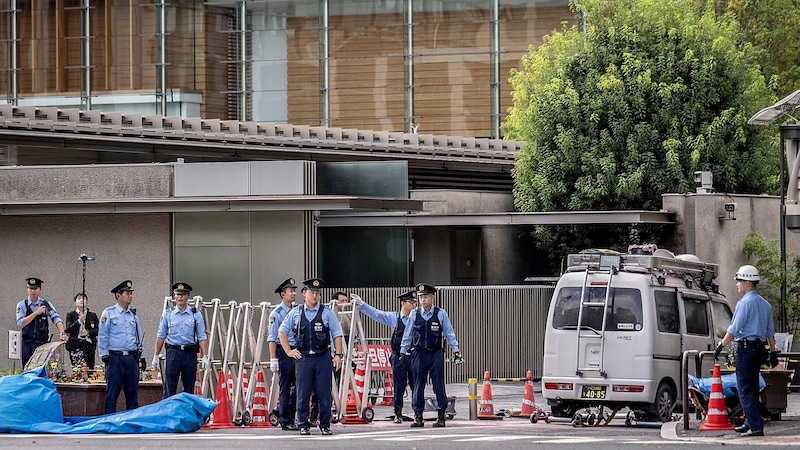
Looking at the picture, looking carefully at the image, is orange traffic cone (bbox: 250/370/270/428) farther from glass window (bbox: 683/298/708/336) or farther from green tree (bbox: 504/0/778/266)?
green tree (bbox: 504/0/778/266)

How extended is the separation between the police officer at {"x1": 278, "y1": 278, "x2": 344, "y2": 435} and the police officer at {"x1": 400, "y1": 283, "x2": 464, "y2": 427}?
1.49 meters

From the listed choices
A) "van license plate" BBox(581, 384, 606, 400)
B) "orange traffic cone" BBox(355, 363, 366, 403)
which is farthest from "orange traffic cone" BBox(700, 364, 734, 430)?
"orange traffic cone" BBox(355, 363, 366, 403)

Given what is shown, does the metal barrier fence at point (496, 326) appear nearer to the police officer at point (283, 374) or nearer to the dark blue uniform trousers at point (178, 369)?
the dark blue uniform trousers at point (178, 369)

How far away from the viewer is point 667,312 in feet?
67.4

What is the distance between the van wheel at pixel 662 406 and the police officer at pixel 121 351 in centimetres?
667

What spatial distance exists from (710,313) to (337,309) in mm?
5330

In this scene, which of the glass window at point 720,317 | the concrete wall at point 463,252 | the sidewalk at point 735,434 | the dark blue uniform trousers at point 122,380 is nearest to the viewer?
the sidewalk at point 735,434

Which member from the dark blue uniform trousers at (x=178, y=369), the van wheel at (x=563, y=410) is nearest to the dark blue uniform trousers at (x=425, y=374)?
the van wheel at (x=563, y=410)

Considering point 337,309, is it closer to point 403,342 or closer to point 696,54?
point 403,342

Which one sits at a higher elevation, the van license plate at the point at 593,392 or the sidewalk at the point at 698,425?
the van license plate at the point at 593,392

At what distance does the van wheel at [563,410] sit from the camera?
20.4 m

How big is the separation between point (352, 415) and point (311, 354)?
2.45 metres

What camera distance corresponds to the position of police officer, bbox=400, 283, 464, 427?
63.6 ft

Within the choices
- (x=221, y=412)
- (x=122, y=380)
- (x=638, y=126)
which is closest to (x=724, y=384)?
(x=221, y=412)
